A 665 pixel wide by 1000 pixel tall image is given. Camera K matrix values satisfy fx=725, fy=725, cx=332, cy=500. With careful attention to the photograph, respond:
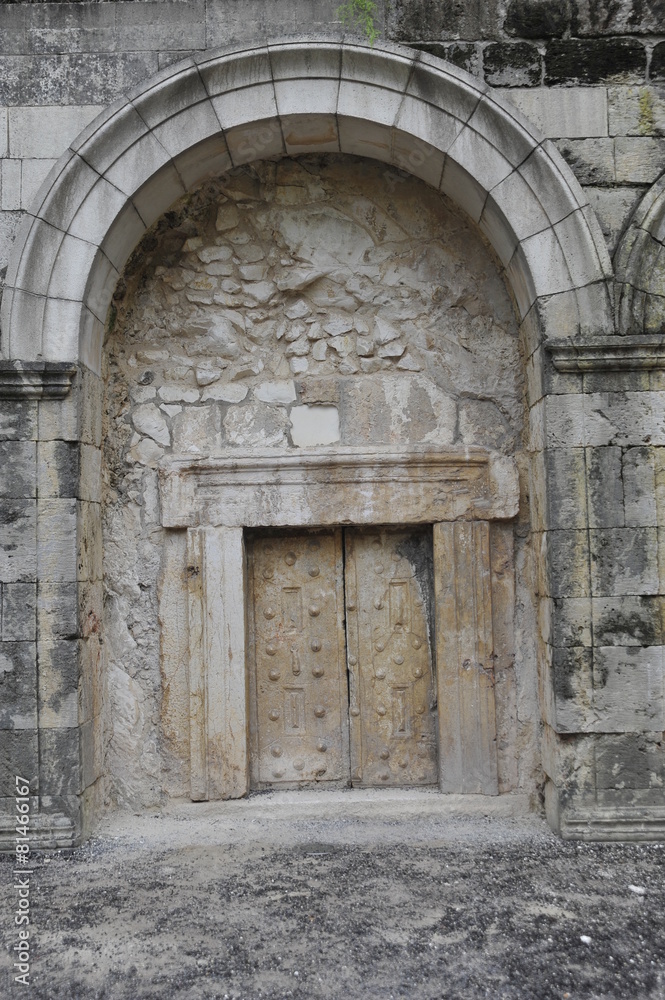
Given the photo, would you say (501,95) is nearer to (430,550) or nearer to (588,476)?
(588,476)

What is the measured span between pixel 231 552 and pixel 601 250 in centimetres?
219

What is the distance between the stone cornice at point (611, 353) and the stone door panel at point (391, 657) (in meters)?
1.12

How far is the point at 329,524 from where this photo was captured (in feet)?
11.8

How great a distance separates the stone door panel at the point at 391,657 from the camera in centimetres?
367

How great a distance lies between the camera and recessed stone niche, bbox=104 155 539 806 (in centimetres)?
358

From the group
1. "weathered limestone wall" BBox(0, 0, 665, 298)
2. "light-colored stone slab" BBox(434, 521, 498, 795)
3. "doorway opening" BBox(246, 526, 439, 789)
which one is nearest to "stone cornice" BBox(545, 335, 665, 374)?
"weathered limestone wall" BBox(0, 0, 665, 298)

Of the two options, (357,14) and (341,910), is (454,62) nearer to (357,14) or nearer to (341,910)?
(357,14)

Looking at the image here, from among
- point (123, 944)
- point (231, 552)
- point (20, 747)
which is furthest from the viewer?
point (231, 552)

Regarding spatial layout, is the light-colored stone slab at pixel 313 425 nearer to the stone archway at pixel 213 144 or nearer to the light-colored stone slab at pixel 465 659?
the light-colored stone slab at pixel 465 659

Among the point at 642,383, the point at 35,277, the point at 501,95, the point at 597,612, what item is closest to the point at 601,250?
the point at 642,383

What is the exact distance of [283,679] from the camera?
3.70 m

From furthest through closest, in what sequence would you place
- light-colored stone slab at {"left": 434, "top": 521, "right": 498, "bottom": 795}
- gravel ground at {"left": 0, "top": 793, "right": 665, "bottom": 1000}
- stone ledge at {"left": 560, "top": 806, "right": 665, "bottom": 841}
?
light-colored stone slab at {"left": 434, "top": 521, "right": 498, "bottom": 795}
stone ledge at {"left": 560, "top": 806, "right": 665, "bottom": 841}
gravel ground at {"left": 0, "top": 793, "right": 665, "bottom": 1000}

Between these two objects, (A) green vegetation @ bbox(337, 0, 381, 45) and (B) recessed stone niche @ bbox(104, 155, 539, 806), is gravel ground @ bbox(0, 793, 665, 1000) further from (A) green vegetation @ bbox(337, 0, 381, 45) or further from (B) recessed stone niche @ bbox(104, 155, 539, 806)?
(A) green vegetation @ bbox(337, 0, 381, 45)

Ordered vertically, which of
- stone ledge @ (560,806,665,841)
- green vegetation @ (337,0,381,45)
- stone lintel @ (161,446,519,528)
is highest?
green vegetation @ (337,0,381,45)
